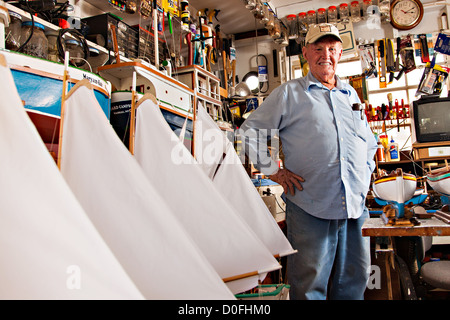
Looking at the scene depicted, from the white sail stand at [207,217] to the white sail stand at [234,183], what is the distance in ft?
1.03

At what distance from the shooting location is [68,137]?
1166 mm

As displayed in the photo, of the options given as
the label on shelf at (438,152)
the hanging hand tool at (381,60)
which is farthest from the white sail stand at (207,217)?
the hanging hand tool at (381,60)

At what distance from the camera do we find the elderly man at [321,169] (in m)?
1.65

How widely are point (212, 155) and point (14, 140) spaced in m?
1.29

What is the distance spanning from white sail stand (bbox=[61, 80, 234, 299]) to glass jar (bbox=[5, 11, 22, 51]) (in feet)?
4.52

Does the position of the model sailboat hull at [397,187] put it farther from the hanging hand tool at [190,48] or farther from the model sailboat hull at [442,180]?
the hanging hand tool at [190,48]

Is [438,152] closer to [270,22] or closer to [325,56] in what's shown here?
[270,22]

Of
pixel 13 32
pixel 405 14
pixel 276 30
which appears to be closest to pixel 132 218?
pixel 13 32

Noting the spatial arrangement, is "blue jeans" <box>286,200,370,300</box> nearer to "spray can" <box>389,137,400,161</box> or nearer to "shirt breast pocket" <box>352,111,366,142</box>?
"shirt breast pocket" <box>352,111,366,142</box>

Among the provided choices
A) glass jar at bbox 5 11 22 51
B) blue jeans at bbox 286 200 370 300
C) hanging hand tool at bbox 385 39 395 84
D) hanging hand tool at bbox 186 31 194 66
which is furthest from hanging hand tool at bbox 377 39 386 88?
glass jar at bbox 5 11 22 51

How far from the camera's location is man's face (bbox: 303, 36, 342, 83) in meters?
1.84
